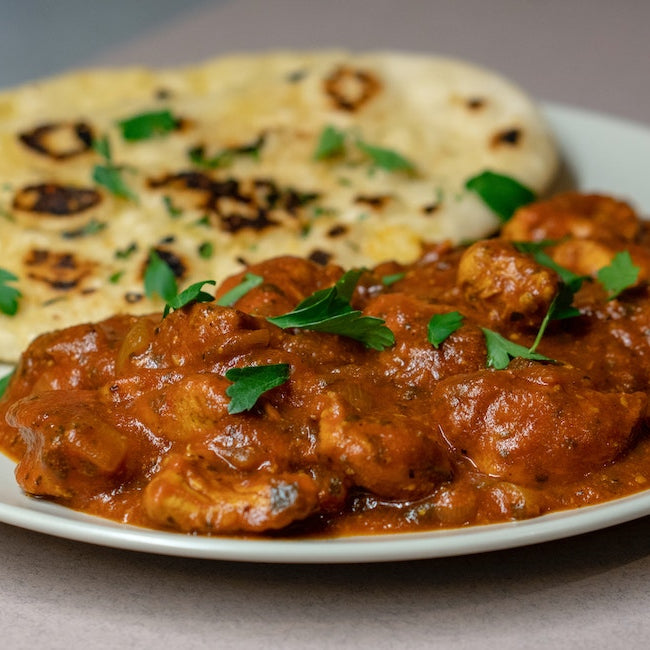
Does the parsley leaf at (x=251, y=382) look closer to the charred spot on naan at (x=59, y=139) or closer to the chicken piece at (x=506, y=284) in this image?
the chicken piece at (x=506, y=284)

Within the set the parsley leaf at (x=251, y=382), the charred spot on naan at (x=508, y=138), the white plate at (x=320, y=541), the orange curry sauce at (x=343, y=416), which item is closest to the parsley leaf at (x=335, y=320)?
the orange curry sauce at (x=343, y=416)

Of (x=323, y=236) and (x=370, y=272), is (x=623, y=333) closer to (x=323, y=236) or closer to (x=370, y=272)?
(x=370, y=272)

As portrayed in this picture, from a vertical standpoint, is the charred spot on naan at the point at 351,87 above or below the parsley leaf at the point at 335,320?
below

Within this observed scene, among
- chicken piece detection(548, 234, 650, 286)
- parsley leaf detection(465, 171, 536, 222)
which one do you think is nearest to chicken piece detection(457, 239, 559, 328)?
chicken piece detection(548, 234, 650, 286)

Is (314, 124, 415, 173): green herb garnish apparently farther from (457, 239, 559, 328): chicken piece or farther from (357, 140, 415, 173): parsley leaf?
(457, 239, 559, 328): chicken piece

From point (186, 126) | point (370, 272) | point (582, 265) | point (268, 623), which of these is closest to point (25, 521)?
point (268, 623)
